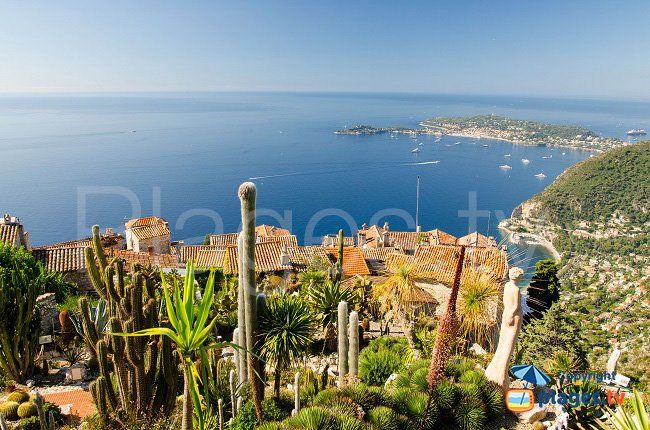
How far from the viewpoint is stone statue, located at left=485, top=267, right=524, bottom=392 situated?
727cm

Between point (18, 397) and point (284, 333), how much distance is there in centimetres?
640

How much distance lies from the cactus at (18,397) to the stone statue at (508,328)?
32.7ft

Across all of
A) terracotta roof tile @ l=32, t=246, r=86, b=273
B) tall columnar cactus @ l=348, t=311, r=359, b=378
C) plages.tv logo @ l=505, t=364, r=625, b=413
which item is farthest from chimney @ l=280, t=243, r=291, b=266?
plages.tv logo @ l=505, t=364, r=625, b=413

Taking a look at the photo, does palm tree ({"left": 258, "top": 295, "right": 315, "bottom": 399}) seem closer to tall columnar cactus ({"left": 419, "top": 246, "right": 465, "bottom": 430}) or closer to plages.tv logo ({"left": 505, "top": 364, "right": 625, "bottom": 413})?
tall columnar cactus ({"left": 419, "top": 246, "right": 465, "bottom": 430})

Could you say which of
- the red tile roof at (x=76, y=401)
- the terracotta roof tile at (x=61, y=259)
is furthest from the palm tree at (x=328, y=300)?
the terracotta roof tile at (x=61, y=259)

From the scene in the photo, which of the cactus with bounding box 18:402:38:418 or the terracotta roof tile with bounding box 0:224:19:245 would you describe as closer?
the cactus with bounding box 18:402:38:418

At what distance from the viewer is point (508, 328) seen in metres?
7.68

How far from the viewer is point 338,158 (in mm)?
119812

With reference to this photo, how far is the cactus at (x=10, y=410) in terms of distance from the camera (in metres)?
8.73

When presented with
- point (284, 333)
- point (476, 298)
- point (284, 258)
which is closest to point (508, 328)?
point (476, 298)

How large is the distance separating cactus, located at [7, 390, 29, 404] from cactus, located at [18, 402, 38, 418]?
14.4 inches

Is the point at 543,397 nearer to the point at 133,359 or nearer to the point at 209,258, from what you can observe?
the point at 133,359

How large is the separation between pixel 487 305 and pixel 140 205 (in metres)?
74.4

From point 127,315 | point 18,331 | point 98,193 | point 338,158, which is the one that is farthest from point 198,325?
point 338,158
